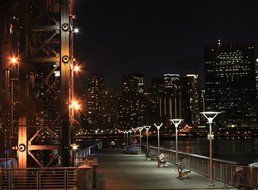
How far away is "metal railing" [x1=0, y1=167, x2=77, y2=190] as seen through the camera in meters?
21.3

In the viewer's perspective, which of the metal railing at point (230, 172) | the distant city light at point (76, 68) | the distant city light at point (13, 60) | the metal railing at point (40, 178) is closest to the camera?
the metal railing at point (40, 178)

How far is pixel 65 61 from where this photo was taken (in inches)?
864

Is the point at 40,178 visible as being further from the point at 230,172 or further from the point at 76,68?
the point at 76,68

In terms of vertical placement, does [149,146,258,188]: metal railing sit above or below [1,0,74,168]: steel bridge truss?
below

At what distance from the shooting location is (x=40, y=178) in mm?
21141

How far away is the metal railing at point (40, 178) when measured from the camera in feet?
70.0

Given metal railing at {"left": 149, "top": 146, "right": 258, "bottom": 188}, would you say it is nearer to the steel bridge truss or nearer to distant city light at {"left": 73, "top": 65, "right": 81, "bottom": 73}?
the steel bridge truss

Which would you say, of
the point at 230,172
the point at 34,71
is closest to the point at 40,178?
the point at 34,71

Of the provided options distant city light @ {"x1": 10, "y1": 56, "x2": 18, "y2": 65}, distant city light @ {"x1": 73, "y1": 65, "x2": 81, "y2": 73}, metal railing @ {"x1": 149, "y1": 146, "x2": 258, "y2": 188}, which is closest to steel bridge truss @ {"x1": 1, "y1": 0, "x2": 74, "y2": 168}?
distant city light @ {"x1": 10, "y1": 56, "x2": 18, "y2": 65}

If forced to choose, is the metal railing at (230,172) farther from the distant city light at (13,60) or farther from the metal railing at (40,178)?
A: the distant city light at (13,60)

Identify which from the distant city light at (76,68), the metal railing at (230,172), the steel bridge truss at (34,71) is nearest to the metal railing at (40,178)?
the steel bridge truss at (34,71)

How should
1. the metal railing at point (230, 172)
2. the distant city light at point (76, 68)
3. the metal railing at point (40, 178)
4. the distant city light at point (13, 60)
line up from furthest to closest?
the distant city light at point (76, 68)
the metal railing at point (230, 172)
the distant city light at point (13, 60)
the metal railing at point (40, 178)

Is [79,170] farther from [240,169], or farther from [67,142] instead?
[240,169]

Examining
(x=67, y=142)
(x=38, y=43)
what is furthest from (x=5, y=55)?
(x=67, y=142)
